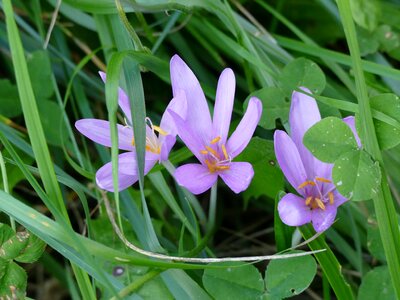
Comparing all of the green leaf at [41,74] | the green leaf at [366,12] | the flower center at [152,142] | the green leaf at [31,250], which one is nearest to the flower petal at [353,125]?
the flower center at [152,142]

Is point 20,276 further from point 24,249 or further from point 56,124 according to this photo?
point 56,124

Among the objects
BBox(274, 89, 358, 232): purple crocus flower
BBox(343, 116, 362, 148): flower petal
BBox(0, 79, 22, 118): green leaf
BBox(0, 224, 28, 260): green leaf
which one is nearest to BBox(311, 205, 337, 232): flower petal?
BBox(274, 89, 358, 232): purple crocus flower

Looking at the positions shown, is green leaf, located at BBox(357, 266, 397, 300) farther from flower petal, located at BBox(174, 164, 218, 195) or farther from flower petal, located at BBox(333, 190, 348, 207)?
flower petal, located at BBox(174, 164, 218, 195)

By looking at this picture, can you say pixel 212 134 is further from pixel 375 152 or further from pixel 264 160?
pixel 375 152

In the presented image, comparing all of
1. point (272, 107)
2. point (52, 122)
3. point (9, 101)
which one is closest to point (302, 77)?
point (272, 107)

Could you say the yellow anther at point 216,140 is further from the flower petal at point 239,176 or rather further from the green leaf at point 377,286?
the green leaf at point 377,286

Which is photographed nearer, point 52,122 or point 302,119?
point 302,119

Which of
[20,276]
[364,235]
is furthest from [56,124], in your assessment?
[364,235]
